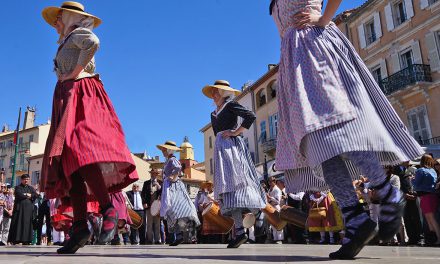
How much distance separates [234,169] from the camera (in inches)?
213

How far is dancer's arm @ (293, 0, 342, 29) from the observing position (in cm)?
276

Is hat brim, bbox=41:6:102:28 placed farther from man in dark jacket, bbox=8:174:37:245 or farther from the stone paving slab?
man in dark jacket, bbox=8:174:37:245

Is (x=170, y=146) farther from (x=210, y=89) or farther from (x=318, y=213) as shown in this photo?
(x=318, y=213)

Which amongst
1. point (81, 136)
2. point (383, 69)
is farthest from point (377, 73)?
point (81, 136)

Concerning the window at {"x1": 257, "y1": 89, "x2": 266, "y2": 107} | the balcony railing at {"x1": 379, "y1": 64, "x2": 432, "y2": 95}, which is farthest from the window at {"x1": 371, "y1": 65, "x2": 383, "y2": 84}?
the window at {"x1": 257, "y1": 89, "x2": 266, "y2": 107}

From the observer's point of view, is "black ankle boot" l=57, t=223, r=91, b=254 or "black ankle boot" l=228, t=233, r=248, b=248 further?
"black ankle boot" l=228, t=233, r=248, b=248

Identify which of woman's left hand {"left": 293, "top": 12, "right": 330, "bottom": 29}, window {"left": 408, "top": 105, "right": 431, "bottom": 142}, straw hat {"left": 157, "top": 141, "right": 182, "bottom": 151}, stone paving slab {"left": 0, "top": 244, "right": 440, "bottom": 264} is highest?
window {"left": 408, "top": 105, "right": 431, "bottom": 142}

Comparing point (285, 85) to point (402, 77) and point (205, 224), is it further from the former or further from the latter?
point (402, 77)

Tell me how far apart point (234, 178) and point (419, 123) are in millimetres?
19415

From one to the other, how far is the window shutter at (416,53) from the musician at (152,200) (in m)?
15.8

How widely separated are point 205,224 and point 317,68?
8562 mm

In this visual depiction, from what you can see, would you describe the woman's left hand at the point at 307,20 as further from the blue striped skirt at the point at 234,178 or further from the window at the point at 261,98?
the window at the point at 261,98

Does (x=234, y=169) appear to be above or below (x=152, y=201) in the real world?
below

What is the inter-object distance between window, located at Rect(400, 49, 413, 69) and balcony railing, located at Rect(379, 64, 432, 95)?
0.57 meters
